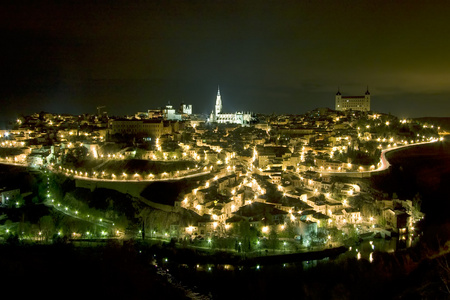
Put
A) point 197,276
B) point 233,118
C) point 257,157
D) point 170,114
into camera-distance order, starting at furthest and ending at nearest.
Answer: point 233,118 < point 170,114 < point 257,157 < point 197,276

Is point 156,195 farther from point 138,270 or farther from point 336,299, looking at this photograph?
point 336,299

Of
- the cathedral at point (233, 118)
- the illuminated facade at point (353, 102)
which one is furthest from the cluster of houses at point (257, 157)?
the illuminated facade at point (353, 102)

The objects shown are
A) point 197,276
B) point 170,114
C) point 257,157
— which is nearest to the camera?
point 197,276

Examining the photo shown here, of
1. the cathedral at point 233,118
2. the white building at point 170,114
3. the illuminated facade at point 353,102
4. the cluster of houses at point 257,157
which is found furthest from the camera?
the illuminated facade at point 353,102

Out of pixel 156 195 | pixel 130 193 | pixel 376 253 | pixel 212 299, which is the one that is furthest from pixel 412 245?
pixel 130 193

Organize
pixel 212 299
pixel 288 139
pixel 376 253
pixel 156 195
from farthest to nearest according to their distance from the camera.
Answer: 1. pixel 288 139
2. pixel 156 195
3. pixel 376 253
4. pixel 212 299

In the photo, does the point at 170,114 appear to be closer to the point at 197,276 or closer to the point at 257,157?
the point at 257,157

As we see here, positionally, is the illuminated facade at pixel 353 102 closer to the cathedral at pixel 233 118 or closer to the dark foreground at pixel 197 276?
the cathedral at pixel 233 118

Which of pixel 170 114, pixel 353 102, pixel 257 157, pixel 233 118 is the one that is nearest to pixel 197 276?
pixel 257 157
